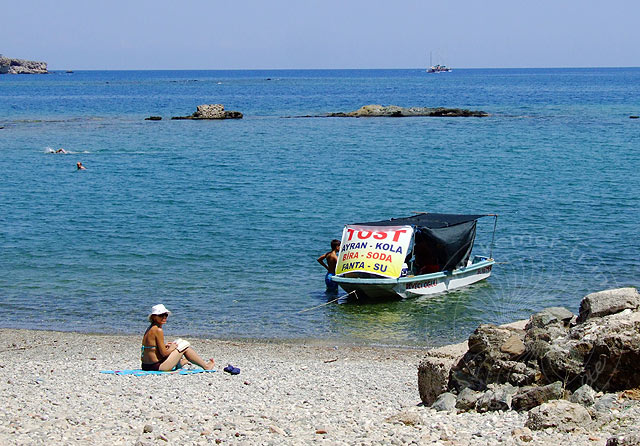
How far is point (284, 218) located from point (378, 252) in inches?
475

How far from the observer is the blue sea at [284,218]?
2153cm

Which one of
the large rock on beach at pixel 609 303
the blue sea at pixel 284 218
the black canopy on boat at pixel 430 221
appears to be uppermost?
the large rock on beach at pixel 609 303

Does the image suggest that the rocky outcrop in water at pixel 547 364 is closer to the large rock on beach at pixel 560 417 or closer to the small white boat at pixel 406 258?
the large rock on beach at pixel 560 417

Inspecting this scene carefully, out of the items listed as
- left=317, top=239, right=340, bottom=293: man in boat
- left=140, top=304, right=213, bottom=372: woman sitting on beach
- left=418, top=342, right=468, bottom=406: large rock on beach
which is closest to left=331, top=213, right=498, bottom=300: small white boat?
left=317, top=239, right=340, bottom=293: man in boat

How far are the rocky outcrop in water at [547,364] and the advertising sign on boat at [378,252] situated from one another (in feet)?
31.6

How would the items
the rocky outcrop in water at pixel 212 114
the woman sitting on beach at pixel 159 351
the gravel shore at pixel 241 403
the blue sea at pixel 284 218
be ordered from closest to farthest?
the gravel shore at pixel 241 403 → the woman sitting on beach at pixel 159 351 → the blue sea at pixel 284 218 → the rocky outcrop in water at pixel 212 114

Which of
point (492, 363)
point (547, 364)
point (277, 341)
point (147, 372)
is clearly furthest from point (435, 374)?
point (277, 341)

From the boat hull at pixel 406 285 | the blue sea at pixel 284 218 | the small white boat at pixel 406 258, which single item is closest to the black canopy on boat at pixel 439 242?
the small white boat at pixel 406 258

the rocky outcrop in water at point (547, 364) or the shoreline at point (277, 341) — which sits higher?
the rocky outcrop in water at point (547, 364)

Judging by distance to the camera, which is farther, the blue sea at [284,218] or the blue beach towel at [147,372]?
the blue sea at [284,218]

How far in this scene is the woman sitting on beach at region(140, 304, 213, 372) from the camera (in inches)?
558

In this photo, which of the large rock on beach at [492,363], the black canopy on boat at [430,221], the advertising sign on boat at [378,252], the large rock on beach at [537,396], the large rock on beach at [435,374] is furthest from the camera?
the black canopy on boat at [430,221]

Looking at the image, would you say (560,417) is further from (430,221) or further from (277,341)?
(430,221)

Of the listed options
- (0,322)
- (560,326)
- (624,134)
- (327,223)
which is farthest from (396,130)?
(560,326)
